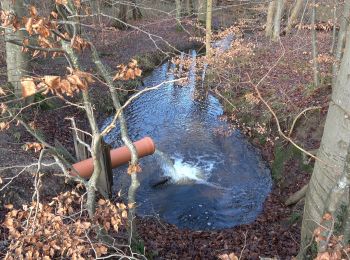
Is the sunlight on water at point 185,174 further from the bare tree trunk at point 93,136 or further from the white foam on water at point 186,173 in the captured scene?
the bare tree trunk at point 93,136

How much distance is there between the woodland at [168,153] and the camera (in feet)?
14.7

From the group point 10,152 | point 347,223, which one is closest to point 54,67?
point 10,152

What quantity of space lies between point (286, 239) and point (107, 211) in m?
5.16

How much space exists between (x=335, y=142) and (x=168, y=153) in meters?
8.71

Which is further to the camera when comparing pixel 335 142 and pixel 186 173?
pixel 186 173

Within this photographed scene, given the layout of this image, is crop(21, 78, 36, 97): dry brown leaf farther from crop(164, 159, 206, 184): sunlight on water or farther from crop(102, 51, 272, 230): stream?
crop(164, 159, 206, 184): sunlight on water

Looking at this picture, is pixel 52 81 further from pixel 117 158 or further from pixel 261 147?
pixel 261 147

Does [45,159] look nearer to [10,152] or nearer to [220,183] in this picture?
[10,152]

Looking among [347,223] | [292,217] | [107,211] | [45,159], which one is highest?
[347,223]

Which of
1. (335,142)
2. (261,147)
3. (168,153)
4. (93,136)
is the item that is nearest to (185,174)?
(168,153)

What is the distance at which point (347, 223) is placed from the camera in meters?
3.81

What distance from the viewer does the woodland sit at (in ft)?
14.7

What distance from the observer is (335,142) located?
486cm

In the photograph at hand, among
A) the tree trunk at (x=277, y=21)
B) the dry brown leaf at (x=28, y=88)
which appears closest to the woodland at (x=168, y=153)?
the dry brown leaf at (x=28, y=88)
